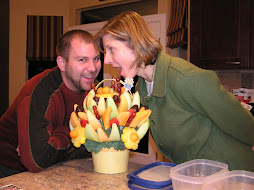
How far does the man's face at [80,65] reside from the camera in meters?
1.53

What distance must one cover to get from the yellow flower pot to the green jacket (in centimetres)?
19

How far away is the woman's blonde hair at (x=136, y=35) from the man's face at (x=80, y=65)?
0.37 metres

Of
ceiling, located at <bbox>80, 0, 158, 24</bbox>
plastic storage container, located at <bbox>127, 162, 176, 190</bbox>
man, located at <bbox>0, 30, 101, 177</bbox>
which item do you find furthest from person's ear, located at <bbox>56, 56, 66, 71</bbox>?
ceiling, located at <bbox>80, 0, 158, 24</bbox>

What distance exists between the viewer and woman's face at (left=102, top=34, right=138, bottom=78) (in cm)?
115

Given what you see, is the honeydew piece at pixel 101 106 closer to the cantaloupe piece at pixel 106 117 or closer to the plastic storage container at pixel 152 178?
the cantaloupe piece at pixel 106 117

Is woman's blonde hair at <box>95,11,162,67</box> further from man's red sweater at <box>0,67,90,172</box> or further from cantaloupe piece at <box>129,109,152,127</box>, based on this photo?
man's red sweater at <box>0,67,90,172</box>

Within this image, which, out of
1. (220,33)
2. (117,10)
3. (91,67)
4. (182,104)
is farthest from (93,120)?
(117,10)

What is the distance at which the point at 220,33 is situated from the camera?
240cm

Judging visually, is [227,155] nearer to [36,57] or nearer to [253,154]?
[253,154]

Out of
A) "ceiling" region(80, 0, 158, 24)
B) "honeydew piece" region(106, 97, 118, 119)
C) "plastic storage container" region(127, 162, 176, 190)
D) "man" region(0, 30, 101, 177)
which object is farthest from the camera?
"ceiling" region(80, 0, 158, 24)

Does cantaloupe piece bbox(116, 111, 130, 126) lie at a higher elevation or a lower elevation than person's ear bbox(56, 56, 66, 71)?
lower

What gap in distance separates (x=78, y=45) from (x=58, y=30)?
2969 millimetres

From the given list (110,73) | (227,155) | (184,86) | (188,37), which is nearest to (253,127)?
(227,155)

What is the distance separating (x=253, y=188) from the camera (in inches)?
28.3
